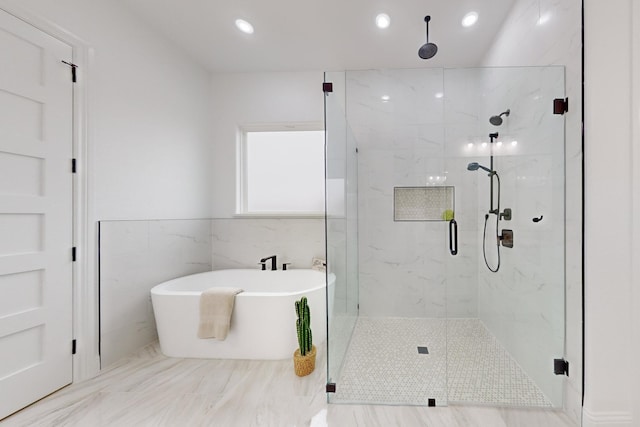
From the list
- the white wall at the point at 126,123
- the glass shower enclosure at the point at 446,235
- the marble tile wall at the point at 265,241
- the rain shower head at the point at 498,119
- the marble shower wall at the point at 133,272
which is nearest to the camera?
the glass shower enclosure at the point at 446,235

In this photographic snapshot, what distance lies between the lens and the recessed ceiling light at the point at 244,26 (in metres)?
2.74

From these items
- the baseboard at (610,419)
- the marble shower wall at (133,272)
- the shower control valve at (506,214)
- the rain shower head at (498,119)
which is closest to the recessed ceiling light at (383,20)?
the rain shower head at (498,119)

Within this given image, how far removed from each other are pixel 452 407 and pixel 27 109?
301cm

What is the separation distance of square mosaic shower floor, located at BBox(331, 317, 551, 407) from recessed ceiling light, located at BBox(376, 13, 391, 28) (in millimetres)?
Answer: 2311

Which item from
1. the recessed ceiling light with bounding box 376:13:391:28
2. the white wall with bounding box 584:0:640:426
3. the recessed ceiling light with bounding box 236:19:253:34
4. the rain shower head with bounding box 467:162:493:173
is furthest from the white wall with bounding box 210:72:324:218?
the white wall with bounding box 584:0:640:426

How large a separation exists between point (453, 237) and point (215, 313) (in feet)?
5.71

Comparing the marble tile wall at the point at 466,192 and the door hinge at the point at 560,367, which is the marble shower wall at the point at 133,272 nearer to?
the marble tile wall at the point at 466,192

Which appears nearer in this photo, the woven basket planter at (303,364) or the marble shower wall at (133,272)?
the woven basket planter at (303,364)

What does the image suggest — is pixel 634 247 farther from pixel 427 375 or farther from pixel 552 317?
pixel 427 375

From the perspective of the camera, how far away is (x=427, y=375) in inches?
77.2

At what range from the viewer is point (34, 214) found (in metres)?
1.94

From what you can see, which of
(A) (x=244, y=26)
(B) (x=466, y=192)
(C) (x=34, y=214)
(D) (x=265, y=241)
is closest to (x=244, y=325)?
(D) (x=265, y=241)

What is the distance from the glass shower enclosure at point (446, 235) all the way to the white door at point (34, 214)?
1.71 m

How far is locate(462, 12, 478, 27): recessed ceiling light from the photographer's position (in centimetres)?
257
